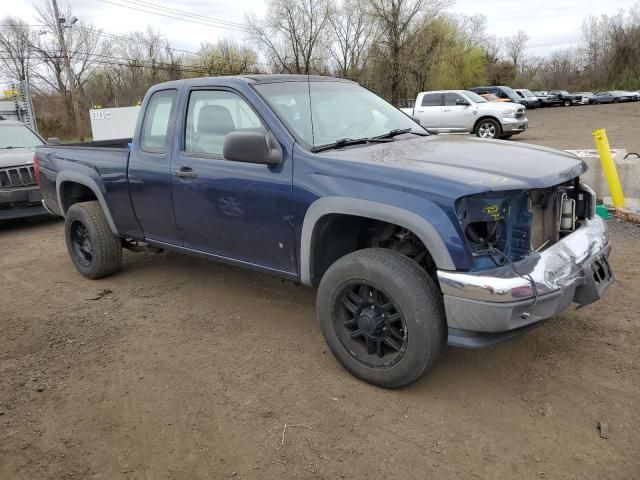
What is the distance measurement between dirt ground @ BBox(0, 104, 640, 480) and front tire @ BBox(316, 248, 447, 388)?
173 millimetres

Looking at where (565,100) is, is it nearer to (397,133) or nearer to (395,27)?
(395,27)

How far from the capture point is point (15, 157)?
802 cm

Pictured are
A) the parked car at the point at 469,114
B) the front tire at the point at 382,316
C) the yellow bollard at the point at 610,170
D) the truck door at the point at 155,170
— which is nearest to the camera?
the front tire at the point at 382,316

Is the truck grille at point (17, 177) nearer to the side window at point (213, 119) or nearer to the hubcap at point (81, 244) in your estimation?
the hubcap at point (81, 244)

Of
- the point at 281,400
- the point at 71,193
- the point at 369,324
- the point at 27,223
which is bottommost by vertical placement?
the point at 281,400

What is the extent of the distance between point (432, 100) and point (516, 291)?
1585cm

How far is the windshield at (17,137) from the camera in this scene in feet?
28.8

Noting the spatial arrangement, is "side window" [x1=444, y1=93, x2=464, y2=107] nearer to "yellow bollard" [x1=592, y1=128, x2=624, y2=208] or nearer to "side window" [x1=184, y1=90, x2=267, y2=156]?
"yellow bollard" [x1=592, y1=128, x2=624, y2=208]

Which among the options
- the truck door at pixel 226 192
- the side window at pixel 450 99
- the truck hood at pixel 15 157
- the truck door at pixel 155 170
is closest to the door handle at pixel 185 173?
the truck door at pixel 226 192

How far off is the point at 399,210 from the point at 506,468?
53.7 inches

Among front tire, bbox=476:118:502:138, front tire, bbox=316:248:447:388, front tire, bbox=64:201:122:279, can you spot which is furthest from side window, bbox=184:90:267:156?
front tire, bbox=476:118:502:138

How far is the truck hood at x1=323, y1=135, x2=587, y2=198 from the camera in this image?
9.04 ft

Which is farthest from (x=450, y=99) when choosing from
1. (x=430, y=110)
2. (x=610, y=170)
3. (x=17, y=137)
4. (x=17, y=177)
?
(x=17, y=177)

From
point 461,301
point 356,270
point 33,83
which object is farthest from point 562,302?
point 33,83
